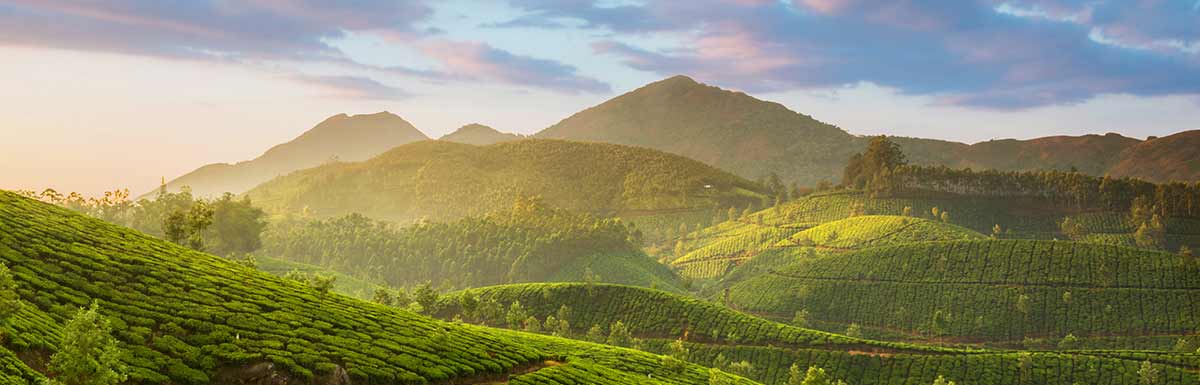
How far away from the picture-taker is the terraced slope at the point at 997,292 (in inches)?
6132

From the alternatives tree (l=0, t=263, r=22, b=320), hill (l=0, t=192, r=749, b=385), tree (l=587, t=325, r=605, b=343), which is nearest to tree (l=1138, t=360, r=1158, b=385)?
tree (l=587, t=325, r=605, b=343)

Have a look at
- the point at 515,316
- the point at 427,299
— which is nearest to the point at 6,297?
the point at 515,316

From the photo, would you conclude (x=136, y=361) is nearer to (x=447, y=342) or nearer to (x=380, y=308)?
(x=447, y=342)

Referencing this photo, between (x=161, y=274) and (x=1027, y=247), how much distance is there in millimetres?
174445

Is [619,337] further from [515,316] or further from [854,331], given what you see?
[854,331]

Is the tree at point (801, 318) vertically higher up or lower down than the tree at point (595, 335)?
lower down

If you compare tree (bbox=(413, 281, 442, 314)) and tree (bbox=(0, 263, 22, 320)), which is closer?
tree (bbox=(0, 263, 22, 320))

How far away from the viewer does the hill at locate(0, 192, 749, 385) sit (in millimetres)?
49844

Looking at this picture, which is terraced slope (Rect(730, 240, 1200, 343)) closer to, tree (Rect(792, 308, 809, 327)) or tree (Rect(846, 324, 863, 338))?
tree (Rect(792, 308, 809, 327))

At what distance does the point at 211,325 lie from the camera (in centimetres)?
5528

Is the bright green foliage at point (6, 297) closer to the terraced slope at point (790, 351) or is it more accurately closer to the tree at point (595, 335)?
the terraced slope at point (790, 351)

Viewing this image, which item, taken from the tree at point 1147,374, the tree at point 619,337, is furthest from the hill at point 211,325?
the tree at point 1147,374

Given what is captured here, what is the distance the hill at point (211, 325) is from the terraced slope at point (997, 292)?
104 meters

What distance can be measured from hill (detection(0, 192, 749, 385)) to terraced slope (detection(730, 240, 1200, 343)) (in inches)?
4080
